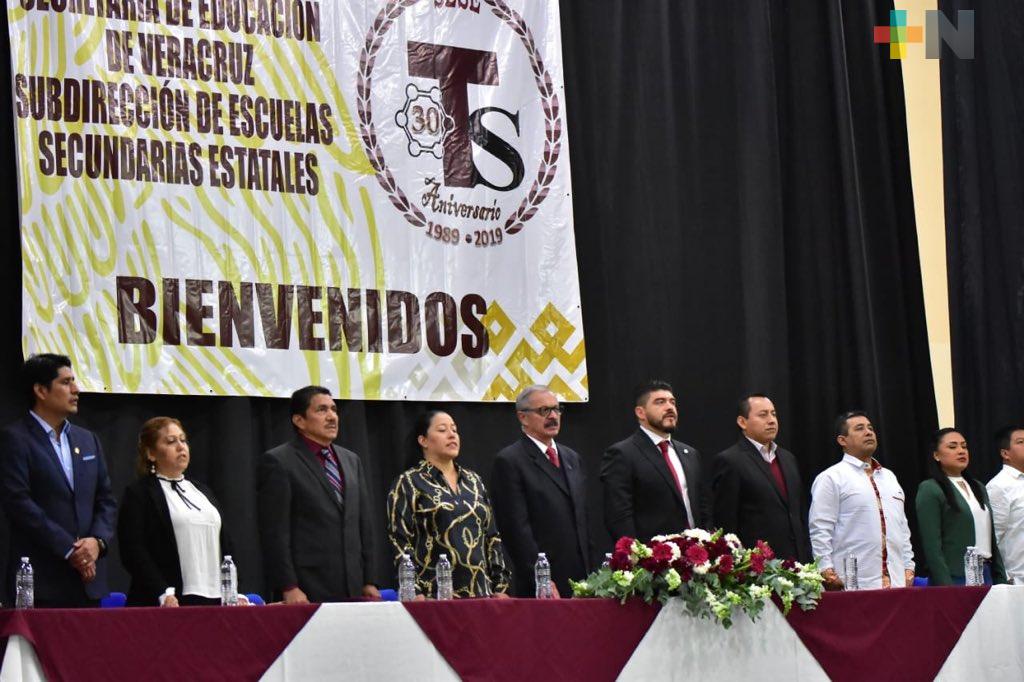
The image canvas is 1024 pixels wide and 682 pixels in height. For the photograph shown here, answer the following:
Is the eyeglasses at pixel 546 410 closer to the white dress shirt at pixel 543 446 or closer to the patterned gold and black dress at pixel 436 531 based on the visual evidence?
the white dress shirt at pixel 543 446

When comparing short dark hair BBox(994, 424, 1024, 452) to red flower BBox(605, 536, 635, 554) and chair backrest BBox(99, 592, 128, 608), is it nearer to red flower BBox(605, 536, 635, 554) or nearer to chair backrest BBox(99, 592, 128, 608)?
red flower BBox(605, 536, 635, 554)

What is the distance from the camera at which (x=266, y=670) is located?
11.8 ft

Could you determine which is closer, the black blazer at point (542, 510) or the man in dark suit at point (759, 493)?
the black blazer at point (542, 510)

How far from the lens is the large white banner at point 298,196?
18.4 feet

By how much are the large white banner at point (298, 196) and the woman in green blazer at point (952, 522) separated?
1.56m

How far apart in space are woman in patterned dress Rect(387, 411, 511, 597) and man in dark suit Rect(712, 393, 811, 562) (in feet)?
4.00

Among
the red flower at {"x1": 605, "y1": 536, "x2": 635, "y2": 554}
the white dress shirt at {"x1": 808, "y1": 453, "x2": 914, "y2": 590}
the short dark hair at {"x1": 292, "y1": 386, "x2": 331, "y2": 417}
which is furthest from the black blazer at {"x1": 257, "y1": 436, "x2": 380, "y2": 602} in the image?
the white dress shirt at {"x1": 808, "y1": 453, "x2": 914, "y2": 590}

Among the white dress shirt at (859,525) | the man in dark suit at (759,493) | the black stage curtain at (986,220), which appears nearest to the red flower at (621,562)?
the man in dark suit at (759,493)

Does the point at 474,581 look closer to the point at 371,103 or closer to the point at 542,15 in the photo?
the point at 371,103

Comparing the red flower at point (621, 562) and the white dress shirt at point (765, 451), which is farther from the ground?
→ the white dress shirt at point (765, 451)

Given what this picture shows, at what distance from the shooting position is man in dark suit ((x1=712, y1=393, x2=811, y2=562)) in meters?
5.64

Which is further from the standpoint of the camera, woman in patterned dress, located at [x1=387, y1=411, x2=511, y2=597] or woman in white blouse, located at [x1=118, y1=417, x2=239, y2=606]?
woman in patterned dress, located at [x1=387, y1=411, x2=511, y2=597]

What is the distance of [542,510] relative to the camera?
509 cm

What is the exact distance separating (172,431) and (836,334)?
3799 millimetres
